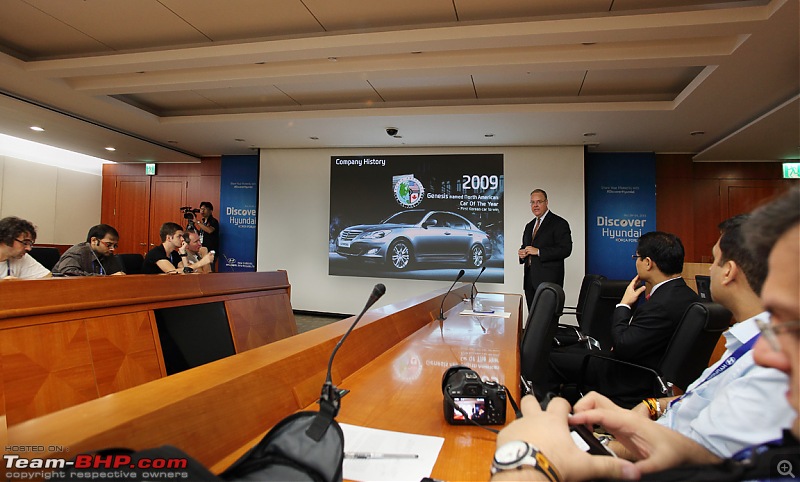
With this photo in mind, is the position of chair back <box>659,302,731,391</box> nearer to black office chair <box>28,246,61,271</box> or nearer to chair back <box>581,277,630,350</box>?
chair back <box>581,277,630,350</box>

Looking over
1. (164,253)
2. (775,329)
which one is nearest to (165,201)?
(164,253)

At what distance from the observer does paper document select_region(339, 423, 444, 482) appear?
0.70 metres

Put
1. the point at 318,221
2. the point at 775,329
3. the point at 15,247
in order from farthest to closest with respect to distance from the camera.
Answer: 1. the point at 318,221
2. the point at 15,247
3. the point at 775,329

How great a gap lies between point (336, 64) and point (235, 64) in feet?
3.27

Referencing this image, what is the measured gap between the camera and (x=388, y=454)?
0.76 meters

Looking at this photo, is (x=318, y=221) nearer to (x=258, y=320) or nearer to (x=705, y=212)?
(x=258, y=320)

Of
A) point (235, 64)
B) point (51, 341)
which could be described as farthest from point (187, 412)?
point (235, 64)

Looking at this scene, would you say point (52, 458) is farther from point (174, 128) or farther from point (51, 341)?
point (174, 128)

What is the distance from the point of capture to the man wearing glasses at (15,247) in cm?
279

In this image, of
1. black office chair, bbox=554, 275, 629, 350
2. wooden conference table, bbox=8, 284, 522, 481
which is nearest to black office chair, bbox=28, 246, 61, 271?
wooden conference table, bbox=8, 284, 522, 481

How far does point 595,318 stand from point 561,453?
3.20 m

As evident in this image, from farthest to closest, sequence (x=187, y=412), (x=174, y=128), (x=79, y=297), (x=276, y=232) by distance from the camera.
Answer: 1. (x=276, y=232)
2. (x=174, y=128)
3. (x=79, y=297)
4. (x=187, y=412)

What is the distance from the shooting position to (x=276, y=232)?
22.5ft

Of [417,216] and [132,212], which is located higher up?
[132,212]
